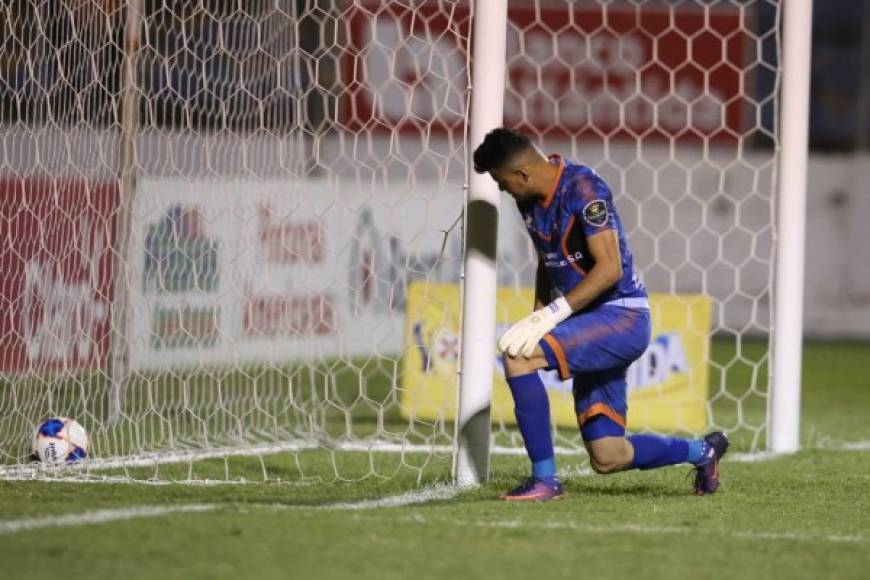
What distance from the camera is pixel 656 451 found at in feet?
19.4

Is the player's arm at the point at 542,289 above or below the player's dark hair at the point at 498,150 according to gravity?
below

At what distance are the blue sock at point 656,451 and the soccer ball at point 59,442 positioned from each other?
2.29 metres

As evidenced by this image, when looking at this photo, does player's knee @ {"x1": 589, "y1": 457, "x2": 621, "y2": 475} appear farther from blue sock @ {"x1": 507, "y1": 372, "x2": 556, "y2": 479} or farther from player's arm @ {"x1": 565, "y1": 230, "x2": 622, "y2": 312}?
player's arm @ {"x1": 565, "y1": 230, "x2": 622, "y2": 312}

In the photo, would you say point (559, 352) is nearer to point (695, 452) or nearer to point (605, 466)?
point (605, 466)

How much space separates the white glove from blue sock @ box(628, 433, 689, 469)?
0.60 metres

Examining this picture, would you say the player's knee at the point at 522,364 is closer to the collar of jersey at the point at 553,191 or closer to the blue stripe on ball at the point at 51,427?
the collar of jersey at the point at 553,191

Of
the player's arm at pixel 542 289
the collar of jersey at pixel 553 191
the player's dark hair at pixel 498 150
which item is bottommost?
the player's arm at pixel 542 289

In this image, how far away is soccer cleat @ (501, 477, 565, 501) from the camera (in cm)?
568

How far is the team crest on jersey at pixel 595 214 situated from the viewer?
5.56m

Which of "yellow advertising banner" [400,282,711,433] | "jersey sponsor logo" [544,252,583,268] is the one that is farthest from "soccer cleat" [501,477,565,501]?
"yellow advertising banner" [400,282,711,433]

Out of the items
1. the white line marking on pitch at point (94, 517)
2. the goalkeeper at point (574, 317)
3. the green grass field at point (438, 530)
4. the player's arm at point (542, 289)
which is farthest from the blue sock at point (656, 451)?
the white line marking on pitch at point (94, 517)

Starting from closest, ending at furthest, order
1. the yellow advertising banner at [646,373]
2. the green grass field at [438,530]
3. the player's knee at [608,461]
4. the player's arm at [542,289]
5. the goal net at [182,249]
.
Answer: the green grass field at [438,530]
the player's knee at [608,461]
the player's arm at [542,289]
the goal net at [182,249]
the yellow advertising banner at [646,373]

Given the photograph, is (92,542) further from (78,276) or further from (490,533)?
(78,276)

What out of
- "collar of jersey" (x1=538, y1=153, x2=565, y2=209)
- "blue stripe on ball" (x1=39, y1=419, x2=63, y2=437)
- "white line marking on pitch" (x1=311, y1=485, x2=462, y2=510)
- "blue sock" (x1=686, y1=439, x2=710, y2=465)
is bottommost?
"white line marking on pitch" (x1=311, y1=485, x2=462, y2=510)
